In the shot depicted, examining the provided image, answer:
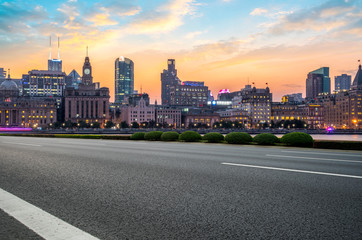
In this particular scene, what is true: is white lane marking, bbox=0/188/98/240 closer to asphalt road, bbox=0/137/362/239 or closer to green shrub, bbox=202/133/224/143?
asphalt road, bbox=0/137/362/239

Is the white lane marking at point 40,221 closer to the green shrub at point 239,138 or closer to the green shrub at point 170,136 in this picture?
the green shrub at point 239,138

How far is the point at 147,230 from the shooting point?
374 cm

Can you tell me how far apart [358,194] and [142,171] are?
5.19 metres

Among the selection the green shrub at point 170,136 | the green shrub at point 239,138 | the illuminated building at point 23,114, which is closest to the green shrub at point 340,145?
the green shrub at point 239,138

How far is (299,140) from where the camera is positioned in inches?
896

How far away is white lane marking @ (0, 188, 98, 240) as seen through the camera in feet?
11.6

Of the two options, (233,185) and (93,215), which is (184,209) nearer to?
(93,215)

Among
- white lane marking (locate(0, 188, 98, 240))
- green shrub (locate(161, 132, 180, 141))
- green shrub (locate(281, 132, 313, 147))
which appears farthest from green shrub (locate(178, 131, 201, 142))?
white lane marking (locate(0, 188, 98, 240))

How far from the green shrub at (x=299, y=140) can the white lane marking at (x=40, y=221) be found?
69.8 ft

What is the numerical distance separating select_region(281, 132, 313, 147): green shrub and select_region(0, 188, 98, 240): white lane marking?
2128 centimetres

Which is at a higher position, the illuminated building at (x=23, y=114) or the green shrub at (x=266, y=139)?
the illuminated building at (x=23, y=114)

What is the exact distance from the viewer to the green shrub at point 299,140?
2262cm

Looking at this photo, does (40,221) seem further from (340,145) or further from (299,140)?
(299,140)

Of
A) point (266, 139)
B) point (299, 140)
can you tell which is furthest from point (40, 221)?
point (266, 139)
